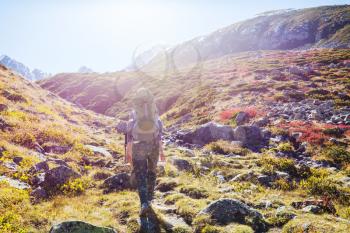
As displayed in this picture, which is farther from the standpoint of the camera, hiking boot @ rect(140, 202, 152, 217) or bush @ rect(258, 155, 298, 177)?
bush @ rect(258, 155, 298, 177)

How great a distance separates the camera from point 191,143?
2158 cm

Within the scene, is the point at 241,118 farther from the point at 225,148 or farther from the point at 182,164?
the point at 182,164

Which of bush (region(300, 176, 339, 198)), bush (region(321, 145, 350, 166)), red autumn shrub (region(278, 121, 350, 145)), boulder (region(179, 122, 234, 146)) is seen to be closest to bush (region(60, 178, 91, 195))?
bush (region(300, 176, 339, 198))

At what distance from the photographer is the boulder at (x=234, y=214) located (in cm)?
745

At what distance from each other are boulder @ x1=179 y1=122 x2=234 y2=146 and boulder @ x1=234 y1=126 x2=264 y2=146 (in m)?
0.56

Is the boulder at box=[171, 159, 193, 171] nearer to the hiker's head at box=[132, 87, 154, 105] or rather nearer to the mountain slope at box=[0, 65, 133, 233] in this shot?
the mountain slope at box=[0, 65, 133, 233]

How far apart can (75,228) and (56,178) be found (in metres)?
4.13

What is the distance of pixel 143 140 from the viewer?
25.3 feet

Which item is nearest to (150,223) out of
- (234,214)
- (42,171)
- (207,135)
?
(234,214)

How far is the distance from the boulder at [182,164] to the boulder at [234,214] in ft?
17.8

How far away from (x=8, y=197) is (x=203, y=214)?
15.1ft

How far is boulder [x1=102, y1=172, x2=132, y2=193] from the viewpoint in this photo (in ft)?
33.9

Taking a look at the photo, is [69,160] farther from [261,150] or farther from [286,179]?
[261,150]

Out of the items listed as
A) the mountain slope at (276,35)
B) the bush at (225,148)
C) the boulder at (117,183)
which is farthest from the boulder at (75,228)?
the mountain slope at (276,35)
